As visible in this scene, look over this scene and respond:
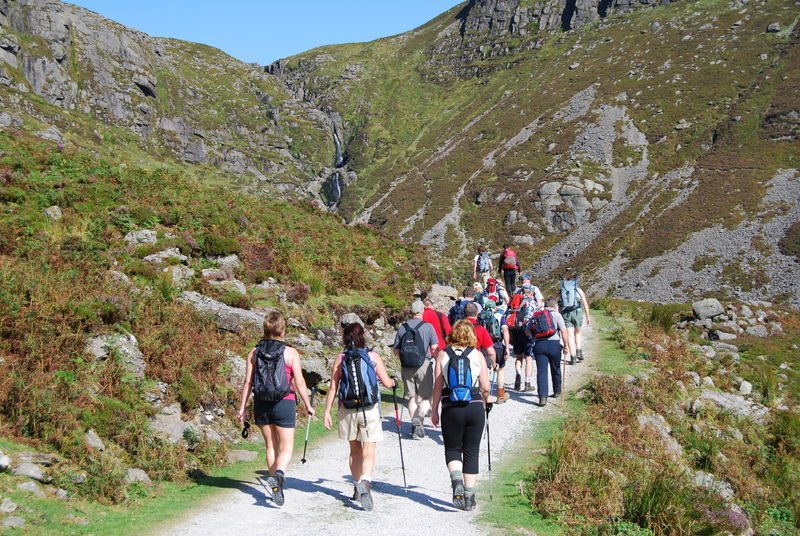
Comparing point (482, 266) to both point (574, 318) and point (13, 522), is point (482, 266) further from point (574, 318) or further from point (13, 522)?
point (13, 522)

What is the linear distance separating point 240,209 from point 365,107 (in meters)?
170

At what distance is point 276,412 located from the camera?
22.6ft

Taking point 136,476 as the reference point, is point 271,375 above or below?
above

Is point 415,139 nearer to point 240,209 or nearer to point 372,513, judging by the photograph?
point 240,209

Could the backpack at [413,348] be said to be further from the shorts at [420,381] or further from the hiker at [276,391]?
the hiker at [276,391]

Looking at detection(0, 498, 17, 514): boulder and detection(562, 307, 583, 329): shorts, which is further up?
detection(562, 307, 583, 329): shorts

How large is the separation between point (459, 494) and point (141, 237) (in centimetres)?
1173

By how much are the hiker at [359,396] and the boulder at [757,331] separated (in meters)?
35.4

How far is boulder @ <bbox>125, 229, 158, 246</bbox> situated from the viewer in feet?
49.6

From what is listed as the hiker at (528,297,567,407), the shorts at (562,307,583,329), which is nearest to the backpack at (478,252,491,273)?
the shorts at (562,307,583,329)

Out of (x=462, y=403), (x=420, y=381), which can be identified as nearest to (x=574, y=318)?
(x=420, y=381)

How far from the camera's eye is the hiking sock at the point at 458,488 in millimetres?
7160

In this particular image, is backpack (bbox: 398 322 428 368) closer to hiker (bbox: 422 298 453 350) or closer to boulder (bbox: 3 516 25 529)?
hiker (bbox: 422 298 453 350)

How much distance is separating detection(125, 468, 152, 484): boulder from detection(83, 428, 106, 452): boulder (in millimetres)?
563
